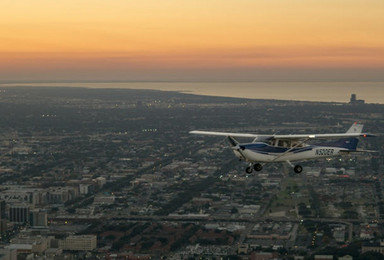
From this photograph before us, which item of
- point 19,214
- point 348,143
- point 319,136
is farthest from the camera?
point 19,214

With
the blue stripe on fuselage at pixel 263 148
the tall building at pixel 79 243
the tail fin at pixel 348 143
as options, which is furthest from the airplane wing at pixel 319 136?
the tall building at pixel 79 243

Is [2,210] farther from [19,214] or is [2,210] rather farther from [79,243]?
[79,243]

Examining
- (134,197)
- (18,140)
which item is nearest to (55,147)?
(18,140)

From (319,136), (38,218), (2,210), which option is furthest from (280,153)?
(2,210)

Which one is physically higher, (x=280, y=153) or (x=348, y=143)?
(x=348, y=143)

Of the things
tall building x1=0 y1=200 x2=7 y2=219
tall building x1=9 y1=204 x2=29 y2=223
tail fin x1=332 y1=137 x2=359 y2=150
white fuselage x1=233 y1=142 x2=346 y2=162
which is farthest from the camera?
tall building x1=0 y1=200 x2=7 y2=219

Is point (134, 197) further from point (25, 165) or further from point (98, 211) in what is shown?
point (25, 165)

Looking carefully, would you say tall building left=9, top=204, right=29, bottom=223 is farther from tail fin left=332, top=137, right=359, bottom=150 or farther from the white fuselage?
the white fuselage

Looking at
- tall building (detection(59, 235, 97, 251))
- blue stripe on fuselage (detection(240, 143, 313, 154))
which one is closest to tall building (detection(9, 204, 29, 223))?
tall building (detection(59, 235, 97, 251))

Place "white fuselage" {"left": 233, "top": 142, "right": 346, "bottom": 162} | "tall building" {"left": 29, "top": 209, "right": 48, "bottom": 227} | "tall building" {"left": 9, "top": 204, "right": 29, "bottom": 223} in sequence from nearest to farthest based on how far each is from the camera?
"white fuselage" {"left": 233, "top": 142, "right": 346, "bottom": 162}, "tall building" {"left": 29, "top": 209, "right": 48, "bottom": 227}, "tall building" {"left": 9, "top": 204, "right": 29, "bottom": 223}

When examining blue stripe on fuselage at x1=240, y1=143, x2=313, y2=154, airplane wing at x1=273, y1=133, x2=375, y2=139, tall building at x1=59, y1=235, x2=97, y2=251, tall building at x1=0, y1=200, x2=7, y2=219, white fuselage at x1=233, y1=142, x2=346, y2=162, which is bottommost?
tall building at x1=0, y1=200, x2=7, y2=219

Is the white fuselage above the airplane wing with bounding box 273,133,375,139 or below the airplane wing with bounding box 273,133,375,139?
below
